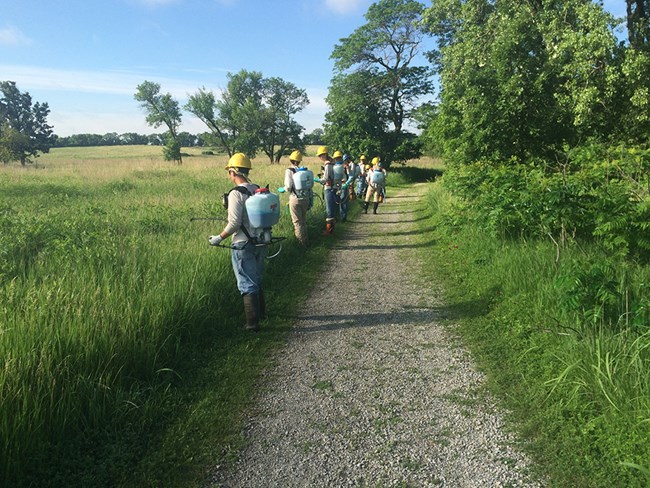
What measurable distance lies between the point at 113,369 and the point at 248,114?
2308 inches

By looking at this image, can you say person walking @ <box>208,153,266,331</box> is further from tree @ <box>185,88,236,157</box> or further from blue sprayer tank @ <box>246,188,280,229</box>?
tree @ <box>185,88,236,157</box>

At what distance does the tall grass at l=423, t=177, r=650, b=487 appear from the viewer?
8.56 ft

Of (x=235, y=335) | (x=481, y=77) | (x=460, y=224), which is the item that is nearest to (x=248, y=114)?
(x=481, y=77)

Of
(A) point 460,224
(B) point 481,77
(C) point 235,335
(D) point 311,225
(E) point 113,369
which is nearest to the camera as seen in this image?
(E) point 113,369

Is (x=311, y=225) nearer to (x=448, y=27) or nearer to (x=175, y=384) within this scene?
(x=175, y=384)

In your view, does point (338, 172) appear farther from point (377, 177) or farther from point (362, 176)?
point (362, 176)

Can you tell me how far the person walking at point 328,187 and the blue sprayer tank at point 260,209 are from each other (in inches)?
237

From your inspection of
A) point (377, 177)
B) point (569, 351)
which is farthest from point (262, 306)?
point (377, 177)

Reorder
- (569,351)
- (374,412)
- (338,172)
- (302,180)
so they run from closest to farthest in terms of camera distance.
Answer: (374,412), (569,351), (302,180), (338,172)

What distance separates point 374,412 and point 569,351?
1784 millimetres

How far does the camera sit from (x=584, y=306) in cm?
395

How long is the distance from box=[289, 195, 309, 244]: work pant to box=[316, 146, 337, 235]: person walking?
69.7 inches

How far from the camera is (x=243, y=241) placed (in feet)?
15.8

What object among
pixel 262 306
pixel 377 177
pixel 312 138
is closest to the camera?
pixel 262 306
